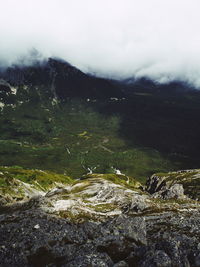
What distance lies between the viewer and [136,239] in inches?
1764

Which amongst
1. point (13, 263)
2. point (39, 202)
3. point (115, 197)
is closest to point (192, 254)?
point (13, 263)

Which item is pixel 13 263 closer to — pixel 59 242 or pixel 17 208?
pixel 59 242

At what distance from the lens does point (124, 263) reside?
117 ft

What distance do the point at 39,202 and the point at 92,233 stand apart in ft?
103

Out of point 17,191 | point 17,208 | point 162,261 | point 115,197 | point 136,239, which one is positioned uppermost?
point 162,261

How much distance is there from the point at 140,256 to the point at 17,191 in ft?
455

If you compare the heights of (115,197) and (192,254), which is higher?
(192,254)

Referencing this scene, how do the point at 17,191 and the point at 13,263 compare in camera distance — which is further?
the point at 17,191

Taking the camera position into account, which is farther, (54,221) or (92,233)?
(54,221)

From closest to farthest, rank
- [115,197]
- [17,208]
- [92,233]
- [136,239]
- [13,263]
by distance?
[13,263] < [136,239] < [92,233] < [17,208] < [115,197]

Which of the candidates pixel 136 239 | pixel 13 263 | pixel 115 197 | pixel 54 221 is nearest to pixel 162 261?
pixel 136 239

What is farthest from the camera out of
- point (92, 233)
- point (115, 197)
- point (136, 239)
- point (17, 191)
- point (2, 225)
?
point (17, 191)

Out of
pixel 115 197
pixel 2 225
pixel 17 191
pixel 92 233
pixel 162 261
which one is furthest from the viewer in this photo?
pixel 17 191

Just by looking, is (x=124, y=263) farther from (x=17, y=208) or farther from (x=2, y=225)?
(x=17, y=208)
